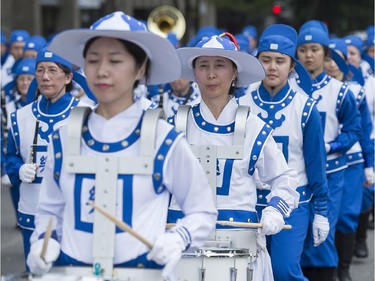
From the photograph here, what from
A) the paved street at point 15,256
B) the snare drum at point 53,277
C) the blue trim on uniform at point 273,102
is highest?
the blue trim on uniform at point 273,102

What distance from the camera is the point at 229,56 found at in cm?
624

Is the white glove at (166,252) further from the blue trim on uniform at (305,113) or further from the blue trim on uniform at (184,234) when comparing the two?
the blue trim on uniform at (305,113)

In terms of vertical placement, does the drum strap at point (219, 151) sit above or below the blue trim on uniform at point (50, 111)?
below

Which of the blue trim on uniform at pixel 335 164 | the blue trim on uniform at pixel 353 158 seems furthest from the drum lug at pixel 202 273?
the blue trim on uniform at pixel 353 158

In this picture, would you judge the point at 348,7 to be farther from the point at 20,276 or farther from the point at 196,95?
the point at 20,276

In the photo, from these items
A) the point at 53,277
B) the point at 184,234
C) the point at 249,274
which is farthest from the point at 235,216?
the point at 53,277

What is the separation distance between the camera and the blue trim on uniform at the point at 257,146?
20.2 feet

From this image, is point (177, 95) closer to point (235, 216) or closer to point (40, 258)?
point (235, 216)

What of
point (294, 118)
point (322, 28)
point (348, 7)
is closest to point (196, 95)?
point (322, 28)

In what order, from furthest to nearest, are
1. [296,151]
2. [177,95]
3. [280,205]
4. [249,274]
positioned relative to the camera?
[177,95], [296,151], [280,205], [249,274]

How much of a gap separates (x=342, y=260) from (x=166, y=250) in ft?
18.0

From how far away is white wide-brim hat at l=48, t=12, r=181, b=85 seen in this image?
4426 mm

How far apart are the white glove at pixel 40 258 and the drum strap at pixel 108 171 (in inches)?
6.5

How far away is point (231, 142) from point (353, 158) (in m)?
3.94
